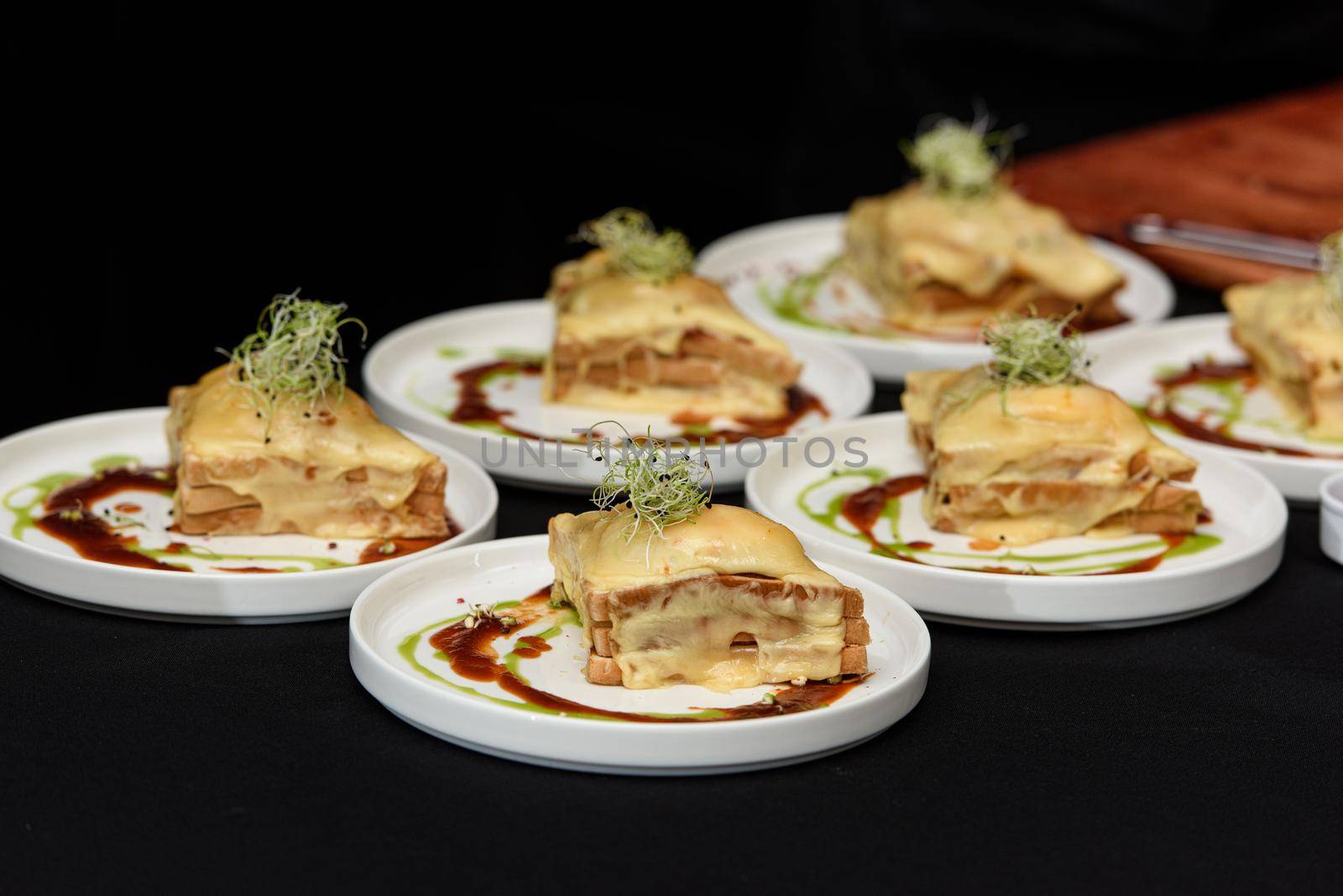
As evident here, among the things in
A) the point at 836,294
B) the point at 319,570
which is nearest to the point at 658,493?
the point at 319,570

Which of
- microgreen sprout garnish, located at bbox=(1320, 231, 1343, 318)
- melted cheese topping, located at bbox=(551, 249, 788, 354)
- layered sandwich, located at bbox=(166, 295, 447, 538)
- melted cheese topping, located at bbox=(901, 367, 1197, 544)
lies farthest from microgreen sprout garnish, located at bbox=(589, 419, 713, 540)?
microgreen sprout garnish, located at bbox=(1320, 231, 1343, 318)

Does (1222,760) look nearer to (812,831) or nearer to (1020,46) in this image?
(812,831)

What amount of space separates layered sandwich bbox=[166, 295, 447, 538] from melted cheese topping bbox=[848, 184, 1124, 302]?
2431 mm

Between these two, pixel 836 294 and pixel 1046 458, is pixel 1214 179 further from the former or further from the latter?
pixel 1046 458

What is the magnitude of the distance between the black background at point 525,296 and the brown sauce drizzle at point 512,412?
0.43 meters

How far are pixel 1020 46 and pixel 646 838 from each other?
336 inches

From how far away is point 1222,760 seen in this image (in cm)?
339

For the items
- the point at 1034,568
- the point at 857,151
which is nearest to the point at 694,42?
the point at 857,151

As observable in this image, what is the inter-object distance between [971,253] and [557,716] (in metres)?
3.34

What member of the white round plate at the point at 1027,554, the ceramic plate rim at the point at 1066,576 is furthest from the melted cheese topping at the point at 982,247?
the ceramic plate rim at the point at 1066,576

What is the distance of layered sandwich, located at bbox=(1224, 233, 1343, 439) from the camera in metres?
5.05

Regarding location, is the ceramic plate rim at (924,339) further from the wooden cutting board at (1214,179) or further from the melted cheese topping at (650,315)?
the melted cheese topping at (650,315)

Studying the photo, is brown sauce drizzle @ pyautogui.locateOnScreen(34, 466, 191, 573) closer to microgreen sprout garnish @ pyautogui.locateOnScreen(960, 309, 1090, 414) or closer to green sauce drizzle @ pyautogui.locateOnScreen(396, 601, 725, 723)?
green sauce drizzle @ pyautogui.locateOnScreen(396, 601, 725, 723)

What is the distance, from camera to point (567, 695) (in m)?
3.35
